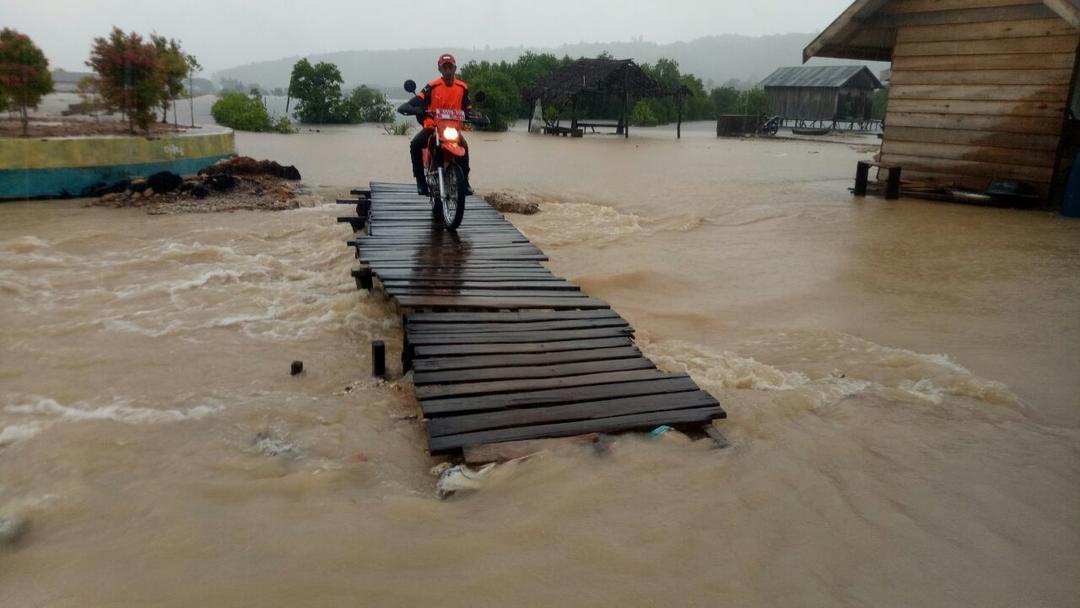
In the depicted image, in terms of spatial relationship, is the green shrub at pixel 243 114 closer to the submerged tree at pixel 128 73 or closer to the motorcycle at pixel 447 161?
the submerged tree at pixel 128 73

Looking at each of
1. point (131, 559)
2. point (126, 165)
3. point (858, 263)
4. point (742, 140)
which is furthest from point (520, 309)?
point (742, 140)

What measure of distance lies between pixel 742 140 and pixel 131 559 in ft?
93.7

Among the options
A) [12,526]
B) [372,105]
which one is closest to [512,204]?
[12,526]

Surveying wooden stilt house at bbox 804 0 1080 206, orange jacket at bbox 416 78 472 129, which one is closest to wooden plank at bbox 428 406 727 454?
orange jacket at bbox 416 78 472 129

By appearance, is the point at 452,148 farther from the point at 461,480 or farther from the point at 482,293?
the point at 461,480

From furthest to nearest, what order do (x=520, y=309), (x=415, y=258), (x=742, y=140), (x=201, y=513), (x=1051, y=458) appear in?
(x=742, y=140)
(x=415, y=258)
(x=520, y=309)
(x=1051, y=458)
(x=201, y=513)

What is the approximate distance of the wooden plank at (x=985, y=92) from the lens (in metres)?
10.0

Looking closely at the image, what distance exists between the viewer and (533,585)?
2377 millimetres

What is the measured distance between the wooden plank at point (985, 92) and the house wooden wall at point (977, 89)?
0.6 inches

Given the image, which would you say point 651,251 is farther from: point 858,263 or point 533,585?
point 533,585

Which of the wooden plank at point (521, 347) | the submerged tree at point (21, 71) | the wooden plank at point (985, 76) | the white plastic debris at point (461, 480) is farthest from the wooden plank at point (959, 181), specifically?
the submerged tree at point (21, 71)

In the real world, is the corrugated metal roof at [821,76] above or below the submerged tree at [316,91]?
above

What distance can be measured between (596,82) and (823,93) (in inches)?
531

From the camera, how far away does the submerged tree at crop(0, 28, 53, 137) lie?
11484 mm
